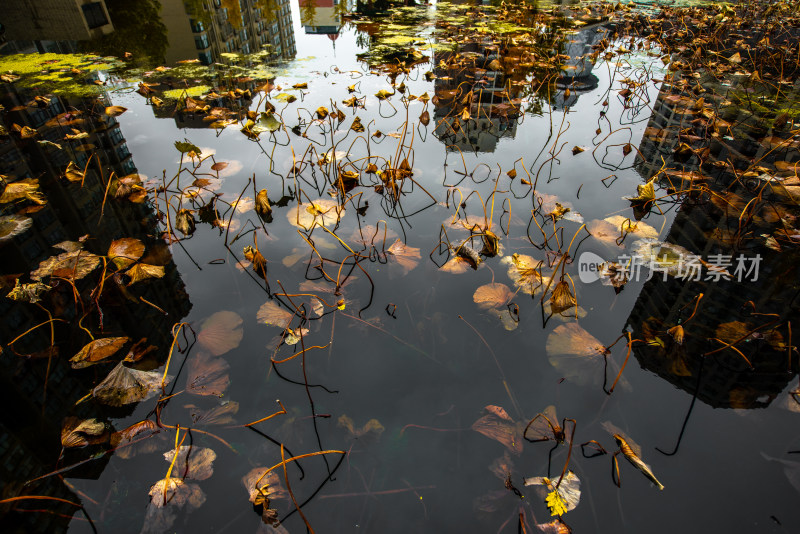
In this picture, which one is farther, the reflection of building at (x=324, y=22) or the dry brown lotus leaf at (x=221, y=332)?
the reflection of building at (x=324, y=22)

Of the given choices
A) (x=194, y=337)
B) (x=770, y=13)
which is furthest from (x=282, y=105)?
(x=770, y=13)

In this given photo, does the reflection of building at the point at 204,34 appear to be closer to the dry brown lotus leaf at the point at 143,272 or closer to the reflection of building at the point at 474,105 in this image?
the reflection of building at the point at 474,105

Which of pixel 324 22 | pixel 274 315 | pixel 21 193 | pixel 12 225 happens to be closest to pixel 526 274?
pixel 274 315

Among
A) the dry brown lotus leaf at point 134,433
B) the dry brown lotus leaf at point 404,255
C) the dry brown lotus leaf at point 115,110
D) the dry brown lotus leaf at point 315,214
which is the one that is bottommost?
the dry brown lotus leaf at point 134,433

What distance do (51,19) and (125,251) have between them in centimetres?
1011

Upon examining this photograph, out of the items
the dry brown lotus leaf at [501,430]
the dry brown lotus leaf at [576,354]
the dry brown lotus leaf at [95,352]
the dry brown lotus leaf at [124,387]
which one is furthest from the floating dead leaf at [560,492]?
the dry brown lotus leaf at [95,352]

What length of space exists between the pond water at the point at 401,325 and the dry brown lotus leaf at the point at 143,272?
0.01 m

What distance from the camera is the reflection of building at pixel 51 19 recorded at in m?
7.65

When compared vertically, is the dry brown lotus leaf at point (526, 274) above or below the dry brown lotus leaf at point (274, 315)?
above

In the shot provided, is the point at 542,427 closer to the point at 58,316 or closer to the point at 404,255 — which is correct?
the point at 404,255

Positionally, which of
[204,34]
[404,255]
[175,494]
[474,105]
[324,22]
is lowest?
[175,494]

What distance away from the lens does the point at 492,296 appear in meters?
1.74

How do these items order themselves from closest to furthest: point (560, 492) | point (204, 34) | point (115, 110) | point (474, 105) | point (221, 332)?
1. point (560, 492)
2. point (221, 332)
3. point (115, 110)
4. point (474, 105)
5. point (204, 34)

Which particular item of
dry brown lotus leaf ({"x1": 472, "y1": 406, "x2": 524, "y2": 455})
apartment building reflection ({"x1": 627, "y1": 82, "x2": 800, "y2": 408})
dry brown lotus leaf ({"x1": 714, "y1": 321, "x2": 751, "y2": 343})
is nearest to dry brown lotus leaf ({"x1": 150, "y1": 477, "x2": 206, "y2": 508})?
dry brown lotus leaf ({"x1": 472, "y1": 406, "x2": 524, "y2": 455})
